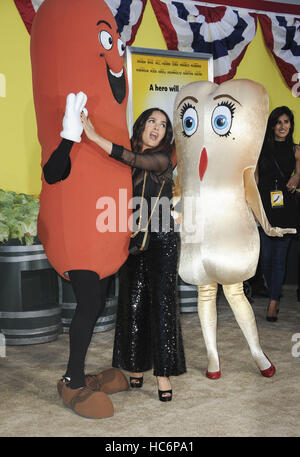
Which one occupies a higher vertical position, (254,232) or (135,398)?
(254,232)

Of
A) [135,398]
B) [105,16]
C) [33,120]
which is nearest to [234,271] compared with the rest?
[135,398]

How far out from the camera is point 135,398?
236cm

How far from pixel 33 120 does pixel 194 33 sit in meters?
1.64

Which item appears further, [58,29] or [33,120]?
[33,120]

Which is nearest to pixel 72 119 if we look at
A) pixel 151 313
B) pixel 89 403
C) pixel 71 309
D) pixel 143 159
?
pixel 143 159

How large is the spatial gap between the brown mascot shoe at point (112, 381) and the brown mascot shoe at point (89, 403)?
0.82 feet

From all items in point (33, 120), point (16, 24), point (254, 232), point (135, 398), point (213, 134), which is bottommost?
point (135, 398)

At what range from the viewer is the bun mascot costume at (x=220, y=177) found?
7.86 ft

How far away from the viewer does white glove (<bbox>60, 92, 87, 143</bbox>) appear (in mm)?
1947

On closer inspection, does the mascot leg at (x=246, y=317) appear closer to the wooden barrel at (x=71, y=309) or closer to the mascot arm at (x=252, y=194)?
the mascot arm at (x=252, y=194)

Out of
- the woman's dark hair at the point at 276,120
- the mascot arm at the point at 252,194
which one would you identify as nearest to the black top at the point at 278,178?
the woman's dark hair at the point at 276,120

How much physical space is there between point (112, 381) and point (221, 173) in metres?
1.05

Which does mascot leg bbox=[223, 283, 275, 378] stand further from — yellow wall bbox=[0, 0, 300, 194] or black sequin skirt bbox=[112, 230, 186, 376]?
yellow wall bbox=[0, 0, 300, 194]

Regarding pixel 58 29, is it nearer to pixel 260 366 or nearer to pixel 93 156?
pixel 93 156
